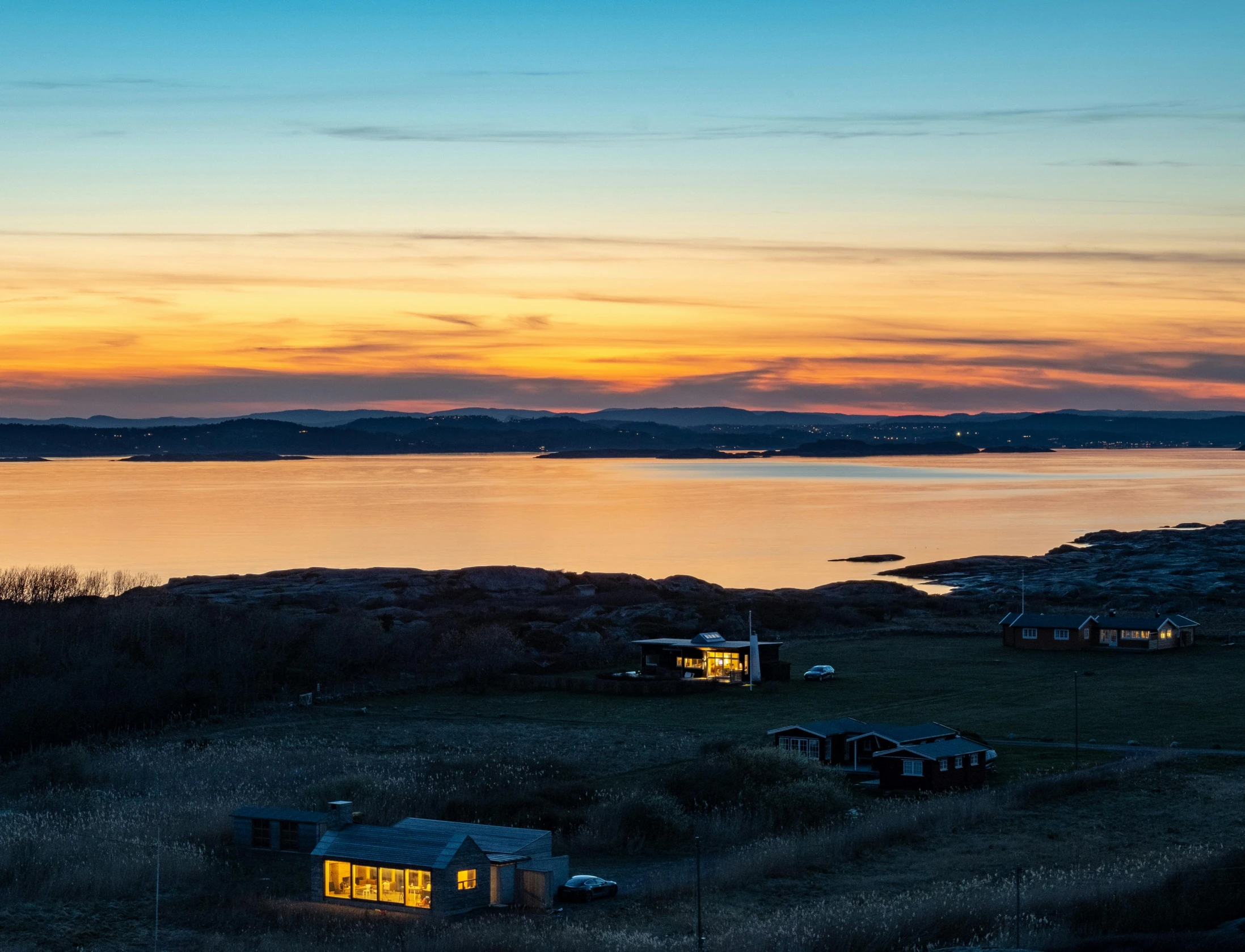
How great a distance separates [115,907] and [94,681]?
23.0 m

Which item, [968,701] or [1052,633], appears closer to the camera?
[968,701]

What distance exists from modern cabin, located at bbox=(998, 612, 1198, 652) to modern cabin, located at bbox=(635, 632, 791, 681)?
11701mm

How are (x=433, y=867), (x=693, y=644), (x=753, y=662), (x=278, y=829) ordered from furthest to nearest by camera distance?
(x=693, y=644) → (x=753, y=662) → (x=278, y=829) → (x=433, y=867)

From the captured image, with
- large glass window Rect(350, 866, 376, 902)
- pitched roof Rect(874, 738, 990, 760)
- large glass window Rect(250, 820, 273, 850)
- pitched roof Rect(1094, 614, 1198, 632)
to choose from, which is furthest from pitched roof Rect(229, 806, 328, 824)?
pitched roof Rect(1094, 614, 1198, 632)

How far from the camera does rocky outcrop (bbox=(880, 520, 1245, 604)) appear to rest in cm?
7469

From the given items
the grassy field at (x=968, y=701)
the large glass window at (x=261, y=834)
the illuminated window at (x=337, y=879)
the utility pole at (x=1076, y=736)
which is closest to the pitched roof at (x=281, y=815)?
the large glass window at (x=261, y=834)

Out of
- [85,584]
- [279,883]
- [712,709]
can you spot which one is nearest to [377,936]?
[279,883]

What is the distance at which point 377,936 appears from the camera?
2148cm

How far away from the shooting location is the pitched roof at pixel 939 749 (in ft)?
107

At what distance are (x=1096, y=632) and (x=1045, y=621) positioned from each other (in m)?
2.02

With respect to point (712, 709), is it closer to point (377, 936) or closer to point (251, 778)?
point (251, 778)

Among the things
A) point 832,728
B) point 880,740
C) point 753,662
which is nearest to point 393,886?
point 832,728

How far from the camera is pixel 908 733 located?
34.4 m

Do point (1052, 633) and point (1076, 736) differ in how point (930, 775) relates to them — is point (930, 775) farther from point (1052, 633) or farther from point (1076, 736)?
point (1052, 633)
